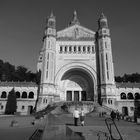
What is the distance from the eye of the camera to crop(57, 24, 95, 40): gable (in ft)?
131

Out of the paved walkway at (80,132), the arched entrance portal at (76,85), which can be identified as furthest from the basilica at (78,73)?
the paved walkway at (80,132)

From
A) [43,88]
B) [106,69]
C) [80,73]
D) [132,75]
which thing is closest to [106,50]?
[106,69]

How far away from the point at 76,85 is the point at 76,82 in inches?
33.6

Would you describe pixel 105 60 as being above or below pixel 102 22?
below

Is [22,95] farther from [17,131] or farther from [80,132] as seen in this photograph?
[80,132]

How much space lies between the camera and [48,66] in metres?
35.4

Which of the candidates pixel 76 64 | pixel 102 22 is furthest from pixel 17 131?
pixel 102 22

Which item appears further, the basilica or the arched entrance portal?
the arched entrance portal

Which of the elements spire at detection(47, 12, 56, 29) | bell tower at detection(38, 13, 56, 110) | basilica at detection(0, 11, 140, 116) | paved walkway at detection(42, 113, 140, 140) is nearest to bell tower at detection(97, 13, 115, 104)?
basilica at detection(0, 11, 140, 116)

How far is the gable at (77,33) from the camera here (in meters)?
39.8

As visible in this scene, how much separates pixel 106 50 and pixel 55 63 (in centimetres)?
1285

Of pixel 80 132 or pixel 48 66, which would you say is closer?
pixel 80 132

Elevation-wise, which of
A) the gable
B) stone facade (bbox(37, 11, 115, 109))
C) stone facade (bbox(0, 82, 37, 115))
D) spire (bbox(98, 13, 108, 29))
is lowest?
stone facade (bbox(0, 82, 37, 115))

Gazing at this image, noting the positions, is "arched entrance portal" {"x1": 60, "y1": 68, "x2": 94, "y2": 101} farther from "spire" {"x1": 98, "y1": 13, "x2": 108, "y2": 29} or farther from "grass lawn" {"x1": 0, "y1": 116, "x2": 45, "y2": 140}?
"grass lawn" {"x1": 0, "y1": 116, "x2": 45, "y2": 140}
